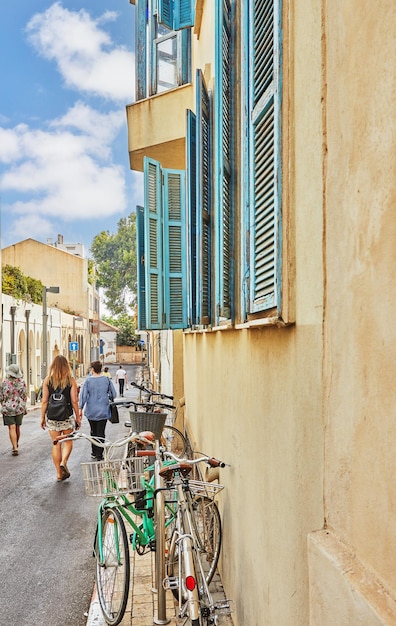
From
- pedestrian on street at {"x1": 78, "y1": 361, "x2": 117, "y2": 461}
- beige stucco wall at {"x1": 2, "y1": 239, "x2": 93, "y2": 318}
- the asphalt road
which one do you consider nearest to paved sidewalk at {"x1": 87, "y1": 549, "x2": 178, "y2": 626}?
the asphalt road

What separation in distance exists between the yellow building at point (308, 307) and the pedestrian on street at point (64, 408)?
4651 mm

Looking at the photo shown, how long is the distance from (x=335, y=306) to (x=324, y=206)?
12.2 inches

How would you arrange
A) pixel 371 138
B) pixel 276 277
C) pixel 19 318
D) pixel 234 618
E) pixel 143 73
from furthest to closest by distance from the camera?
pixel 19 318
pixel 143 73
pixel 234 618
pixel 276 277
pixel 371 138

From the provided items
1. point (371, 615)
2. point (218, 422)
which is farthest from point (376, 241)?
point (218, 422)

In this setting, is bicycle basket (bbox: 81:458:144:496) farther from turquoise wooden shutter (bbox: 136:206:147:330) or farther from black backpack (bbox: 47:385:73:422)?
black backpack (bbox: 47:385:73:422)

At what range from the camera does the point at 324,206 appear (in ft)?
5.88

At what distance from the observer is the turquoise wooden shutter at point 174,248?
753cm

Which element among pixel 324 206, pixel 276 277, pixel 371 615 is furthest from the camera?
pixel 276 277

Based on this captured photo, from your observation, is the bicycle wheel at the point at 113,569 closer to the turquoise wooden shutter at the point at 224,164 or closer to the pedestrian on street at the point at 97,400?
the turquoise wooden shutter at the point at 224,164

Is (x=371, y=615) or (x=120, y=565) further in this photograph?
(x=120, y=565)

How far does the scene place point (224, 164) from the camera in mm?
3301

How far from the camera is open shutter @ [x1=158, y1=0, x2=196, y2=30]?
6.33 meters

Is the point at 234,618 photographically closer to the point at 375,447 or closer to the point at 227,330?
the point at 227,330

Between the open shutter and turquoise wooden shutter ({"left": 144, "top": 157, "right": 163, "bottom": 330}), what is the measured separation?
146 centimetres
